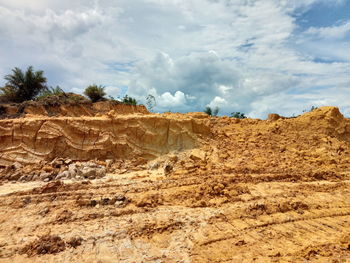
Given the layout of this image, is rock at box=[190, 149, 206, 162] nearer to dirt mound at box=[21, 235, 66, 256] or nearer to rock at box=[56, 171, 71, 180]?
rock at box=[56, 171, 71, 180]

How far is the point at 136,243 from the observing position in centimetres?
427

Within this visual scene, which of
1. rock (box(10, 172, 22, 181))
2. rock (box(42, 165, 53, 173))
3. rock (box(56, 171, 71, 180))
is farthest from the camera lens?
rock (box(42, 165, 53, 173))

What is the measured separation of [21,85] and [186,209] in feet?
50.7

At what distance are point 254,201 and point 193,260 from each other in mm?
2563

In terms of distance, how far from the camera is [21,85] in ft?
53.7

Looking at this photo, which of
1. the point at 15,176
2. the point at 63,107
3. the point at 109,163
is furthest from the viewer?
the point at 63,107

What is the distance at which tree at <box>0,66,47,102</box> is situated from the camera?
1597 centimetres

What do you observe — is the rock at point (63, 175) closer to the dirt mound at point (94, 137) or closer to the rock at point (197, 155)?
the dirt mound at point (94, 137)

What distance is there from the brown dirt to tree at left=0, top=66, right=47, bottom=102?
8868mm

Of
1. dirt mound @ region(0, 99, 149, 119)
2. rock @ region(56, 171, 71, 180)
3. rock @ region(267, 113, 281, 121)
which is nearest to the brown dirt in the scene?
rock @ region(56, 171, 71, 180)

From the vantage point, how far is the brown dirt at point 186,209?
13.2 ft

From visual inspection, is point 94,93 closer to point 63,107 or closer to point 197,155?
point 63,107

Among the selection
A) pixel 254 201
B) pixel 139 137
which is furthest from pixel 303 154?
pixel 139 137

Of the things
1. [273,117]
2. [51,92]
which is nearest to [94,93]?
[51,92]
